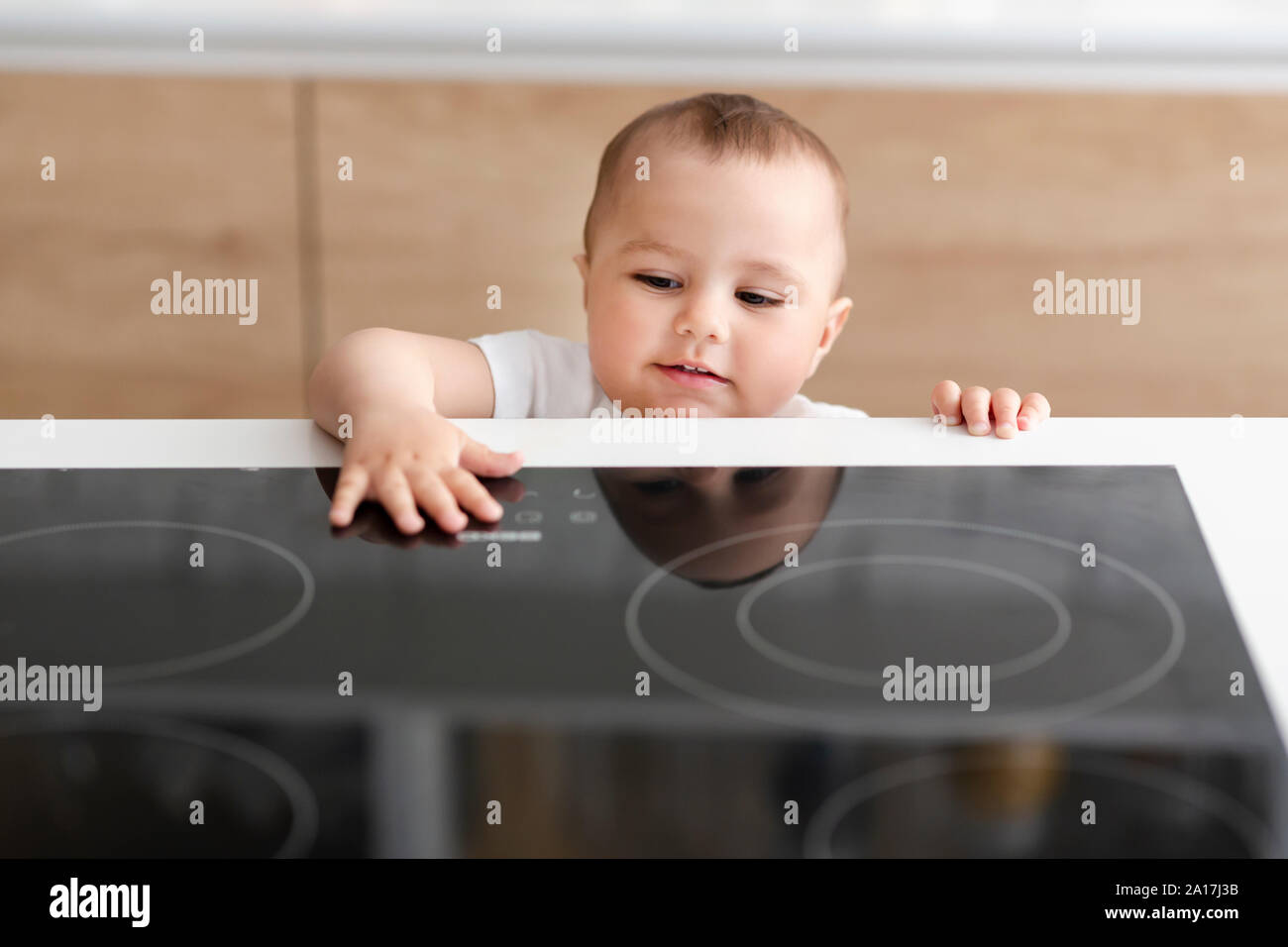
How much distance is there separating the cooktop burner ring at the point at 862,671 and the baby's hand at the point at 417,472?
5.8 inches

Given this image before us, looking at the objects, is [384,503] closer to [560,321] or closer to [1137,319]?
[560,321]

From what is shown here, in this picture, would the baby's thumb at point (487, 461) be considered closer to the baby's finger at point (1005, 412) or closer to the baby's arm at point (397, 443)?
the baby's arm at point (397, 443)

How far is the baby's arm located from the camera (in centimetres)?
60

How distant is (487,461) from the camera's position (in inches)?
25.9

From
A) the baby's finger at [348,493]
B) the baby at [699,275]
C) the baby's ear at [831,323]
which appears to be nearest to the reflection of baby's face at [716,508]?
the baby's finger at [348,493]

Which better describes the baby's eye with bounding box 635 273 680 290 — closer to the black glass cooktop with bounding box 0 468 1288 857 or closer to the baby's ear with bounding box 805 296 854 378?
the baby's ear with bounding box 805 296 854 378

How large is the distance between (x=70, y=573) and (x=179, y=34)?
1199 millimetres

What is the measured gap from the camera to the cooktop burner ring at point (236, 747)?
1.26ft

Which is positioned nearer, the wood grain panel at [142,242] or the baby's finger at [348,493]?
the baby's finger at [348,493]

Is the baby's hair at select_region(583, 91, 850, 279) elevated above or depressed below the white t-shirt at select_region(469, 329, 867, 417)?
above

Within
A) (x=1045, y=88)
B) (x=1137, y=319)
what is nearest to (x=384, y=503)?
(x=1045, y=88)

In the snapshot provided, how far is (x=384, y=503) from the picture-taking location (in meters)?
0.61

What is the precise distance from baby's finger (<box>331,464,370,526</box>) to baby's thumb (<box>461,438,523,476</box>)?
0.05 m

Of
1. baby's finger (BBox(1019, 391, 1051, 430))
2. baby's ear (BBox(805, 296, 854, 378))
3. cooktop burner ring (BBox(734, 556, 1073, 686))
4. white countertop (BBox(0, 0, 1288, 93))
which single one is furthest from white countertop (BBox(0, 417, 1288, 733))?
white countertop (BBox(0, 0, 1288, 93))
